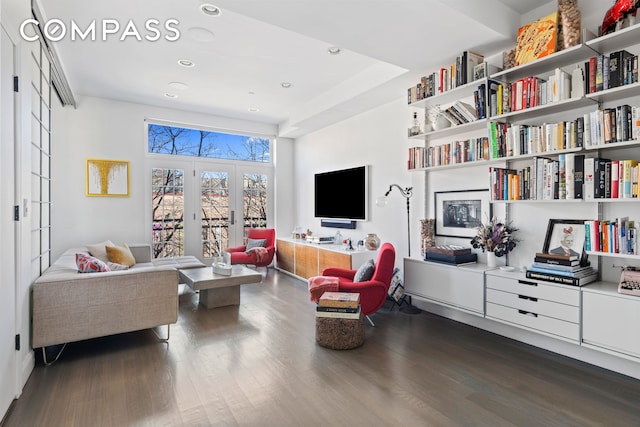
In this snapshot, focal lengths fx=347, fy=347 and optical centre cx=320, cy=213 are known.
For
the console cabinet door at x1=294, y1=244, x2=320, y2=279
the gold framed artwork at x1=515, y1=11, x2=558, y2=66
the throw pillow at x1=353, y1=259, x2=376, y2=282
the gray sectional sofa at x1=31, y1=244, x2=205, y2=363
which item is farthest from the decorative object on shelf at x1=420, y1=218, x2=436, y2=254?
the gray sectional sofa at x1=31, y1=244, x2=205, y2=363

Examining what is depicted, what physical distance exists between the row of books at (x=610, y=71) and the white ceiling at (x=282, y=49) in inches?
32.2

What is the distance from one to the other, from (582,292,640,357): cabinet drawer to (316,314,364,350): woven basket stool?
165 centimetres

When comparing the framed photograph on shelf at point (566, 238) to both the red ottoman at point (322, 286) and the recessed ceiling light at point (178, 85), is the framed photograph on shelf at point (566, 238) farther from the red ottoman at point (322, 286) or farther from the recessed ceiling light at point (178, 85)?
the recessed ceiling light at point (178, 85)

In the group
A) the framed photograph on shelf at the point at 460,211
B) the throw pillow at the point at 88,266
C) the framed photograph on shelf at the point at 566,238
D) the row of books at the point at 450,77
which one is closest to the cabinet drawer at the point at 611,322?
the framed photograph on shelf at the point at 566,238

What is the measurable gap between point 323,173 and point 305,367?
391 centimetres

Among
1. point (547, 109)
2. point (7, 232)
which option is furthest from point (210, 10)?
point (547, 109)

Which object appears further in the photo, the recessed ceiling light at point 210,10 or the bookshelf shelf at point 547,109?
the recessed ceiling light at point 210,10

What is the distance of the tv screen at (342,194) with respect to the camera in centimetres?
516

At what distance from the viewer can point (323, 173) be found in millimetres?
6078

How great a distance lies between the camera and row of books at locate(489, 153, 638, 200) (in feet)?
7.66

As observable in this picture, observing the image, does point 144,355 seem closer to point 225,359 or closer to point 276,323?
point 225,359

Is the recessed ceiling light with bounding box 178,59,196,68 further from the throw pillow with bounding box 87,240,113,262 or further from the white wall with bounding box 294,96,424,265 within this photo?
the throw pillow with bounding box 87,240,113,262

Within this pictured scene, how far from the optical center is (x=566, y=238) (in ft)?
9.38

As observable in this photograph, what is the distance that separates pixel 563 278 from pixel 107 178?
237 inches
